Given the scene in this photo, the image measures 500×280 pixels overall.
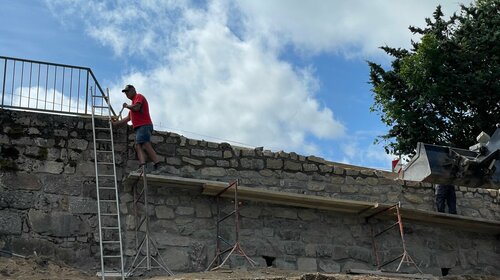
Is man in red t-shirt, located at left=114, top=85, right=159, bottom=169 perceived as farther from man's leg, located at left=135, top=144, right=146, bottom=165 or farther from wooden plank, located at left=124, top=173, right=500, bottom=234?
wooden plank, located at left=124, top=173, right=500, bottom=234

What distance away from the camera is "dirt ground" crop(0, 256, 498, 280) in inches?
361

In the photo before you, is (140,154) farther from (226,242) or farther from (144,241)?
(226,242)

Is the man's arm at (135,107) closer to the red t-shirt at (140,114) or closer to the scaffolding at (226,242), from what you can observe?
the red t-shirt at (140,114)

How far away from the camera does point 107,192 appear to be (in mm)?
10805

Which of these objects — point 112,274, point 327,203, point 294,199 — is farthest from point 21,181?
point 327,203

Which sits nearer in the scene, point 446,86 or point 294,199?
point 294,199

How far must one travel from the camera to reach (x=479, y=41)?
64.7 feet

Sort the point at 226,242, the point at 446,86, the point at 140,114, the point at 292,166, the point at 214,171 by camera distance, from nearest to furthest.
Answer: the point at 140,114 → the point at 226,242 → the point at 214,171 → the point at 292,166 → the point at 446,86

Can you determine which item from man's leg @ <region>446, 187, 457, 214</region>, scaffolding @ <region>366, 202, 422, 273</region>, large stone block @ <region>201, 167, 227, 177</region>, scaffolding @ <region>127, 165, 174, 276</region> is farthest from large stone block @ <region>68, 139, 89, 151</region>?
man's leg @ <region>446, 187, 457, 214</region>

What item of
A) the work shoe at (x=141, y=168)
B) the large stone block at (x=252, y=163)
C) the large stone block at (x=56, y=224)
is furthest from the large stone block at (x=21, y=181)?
the large stone block at (x=252, y=163)

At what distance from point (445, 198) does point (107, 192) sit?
641 centimetres

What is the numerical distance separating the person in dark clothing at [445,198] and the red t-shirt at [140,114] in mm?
5864

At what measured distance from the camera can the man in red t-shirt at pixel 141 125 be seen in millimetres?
10750

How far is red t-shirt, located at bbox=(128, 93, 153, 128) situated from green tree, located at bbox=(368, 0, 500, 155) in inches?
400
